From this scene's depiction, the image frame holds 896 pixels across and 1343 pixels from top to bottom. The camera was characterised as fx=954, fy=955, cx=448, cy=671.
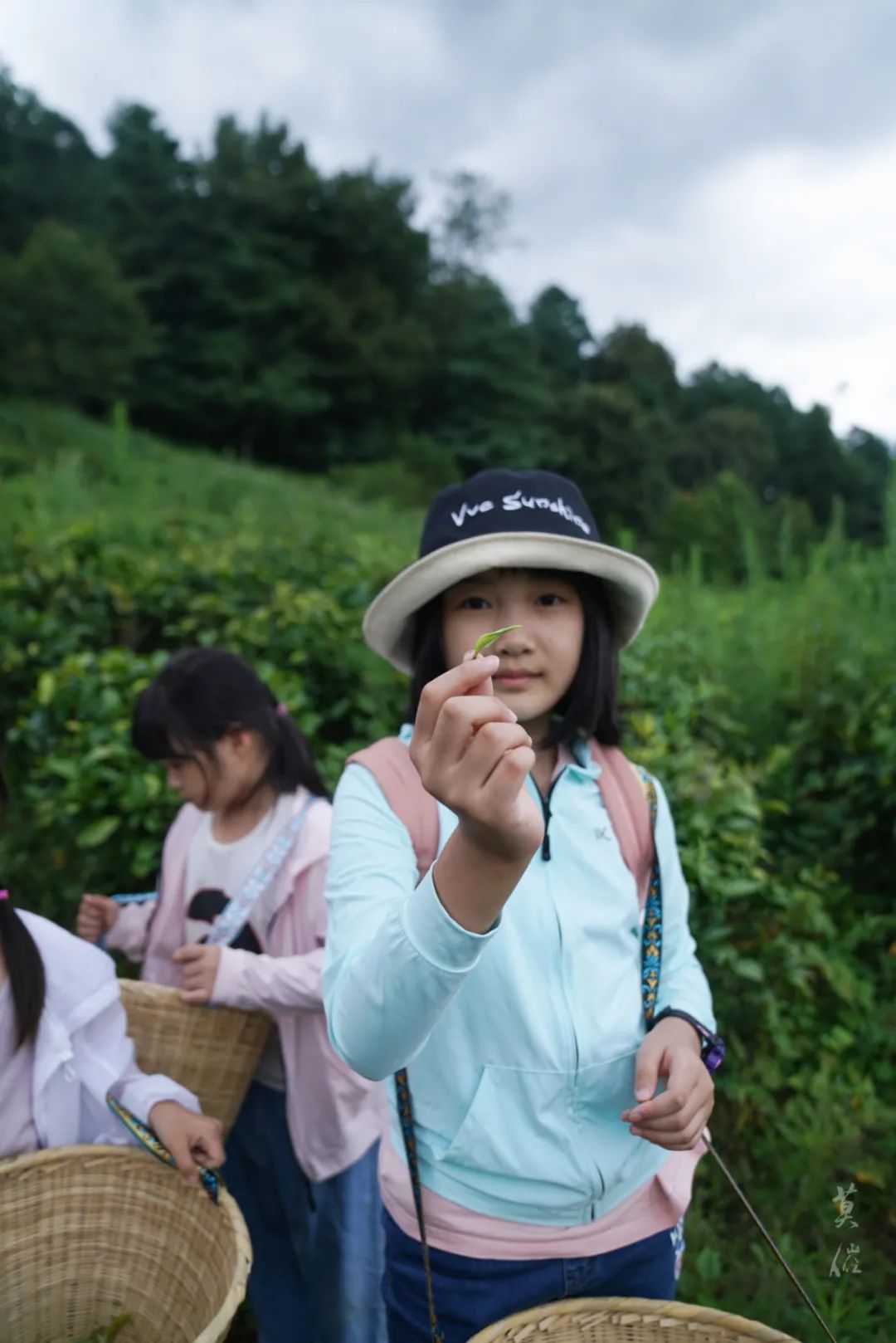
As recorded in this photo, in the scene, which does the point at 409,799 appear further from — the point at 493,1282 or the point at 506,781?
the point at 493,1282

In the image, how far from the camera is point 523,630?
1.44 metres

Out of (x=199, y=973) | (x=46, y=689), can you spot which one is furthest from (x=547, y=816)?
(x=46, y=689)

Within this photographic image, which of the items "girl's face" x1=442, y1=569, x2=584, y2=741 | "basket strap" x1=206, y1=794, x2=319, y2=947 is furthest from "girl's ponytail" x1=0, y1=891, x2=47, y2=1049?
"girl's face" x1=442, y1=569, x2=584, y2=741

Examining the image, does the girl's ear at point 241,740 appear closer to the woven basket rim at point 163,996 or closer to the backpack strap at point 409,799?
the woven basket rim at point 163,996

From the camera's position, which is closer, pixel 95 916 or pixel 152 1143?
pixel 152 1143

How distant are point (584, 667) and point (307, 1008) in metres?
0.88

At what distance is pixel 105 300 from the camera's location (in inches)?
894

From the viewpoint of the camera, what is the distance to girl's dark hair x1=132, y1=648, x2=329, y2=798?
2102 mm

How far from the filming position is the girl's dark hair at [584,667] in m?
1.54

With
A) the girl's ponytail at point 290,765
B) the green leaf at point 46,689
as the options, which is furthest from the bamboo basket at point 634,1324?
the green leaf at point 46,689

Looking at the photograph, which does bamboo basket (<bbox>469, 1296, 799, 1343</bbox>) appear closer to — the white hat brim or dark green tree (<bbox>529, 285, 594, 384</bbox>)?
the white hat brim

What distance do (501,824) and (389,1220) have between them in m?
0.93

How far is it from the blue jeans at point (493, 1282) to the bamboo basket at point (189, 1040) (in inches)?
22.3

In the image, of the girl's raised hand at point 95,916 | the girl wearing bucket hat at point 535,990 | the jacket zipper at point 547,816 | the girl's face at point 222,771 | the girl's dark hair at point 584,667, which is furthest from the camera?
the girl's raised hand at point 95,916
